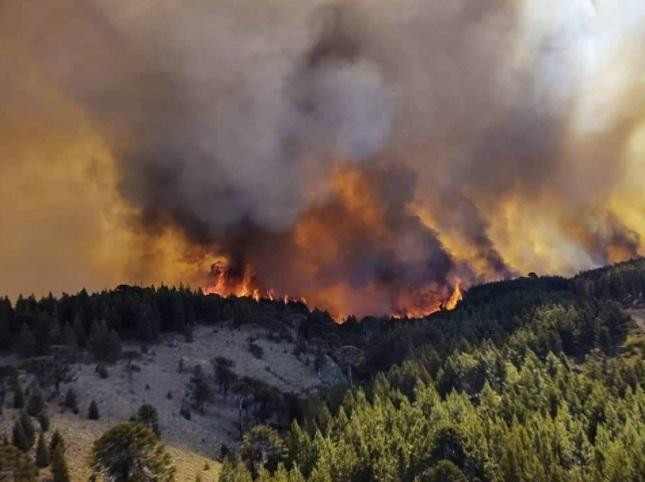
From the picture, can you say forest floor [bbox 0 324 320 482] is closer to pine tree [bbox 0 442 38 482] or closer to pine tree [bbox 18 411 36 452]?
pine tree [bbox 18 411 36 452]

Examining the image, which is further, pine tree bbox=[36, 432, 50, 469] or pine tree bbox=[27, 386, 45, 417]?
pine tree bbox=[27, 386, 45, 417]

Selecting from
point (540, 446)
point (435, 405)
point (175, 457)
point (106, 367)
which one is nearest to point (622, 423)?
point (540, 446)

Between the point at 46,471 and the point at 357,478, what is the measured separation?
59812 millimetres

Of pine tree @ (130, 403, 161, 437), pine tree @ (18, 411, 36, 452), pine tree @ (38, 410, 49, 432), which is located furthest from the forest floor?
pine tree @ (18, 411, 36, 452)

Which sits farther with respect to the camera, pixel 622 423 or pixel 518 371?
pixel 518 371

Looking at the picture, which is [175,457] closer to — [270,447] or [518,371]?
[270,447]

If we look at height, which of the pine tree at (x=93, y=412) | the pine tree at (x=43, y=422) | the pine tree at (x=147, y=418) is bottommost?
the pine tree at (x=43, y=422)

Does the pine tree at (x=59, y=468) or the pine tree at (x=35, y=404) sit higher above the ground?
the pine tree at (x=35, y=404)

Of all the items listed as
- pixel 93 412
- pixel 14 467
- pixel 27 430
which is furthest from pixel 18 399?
pixel 14 467

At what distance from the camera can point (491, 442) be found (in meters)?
136

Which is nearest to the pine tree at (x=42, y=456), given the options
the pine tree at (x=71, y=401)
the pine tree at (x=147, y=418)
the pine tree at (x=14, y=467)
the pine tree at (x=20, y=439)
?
the pine tree at (x=20, y=439)

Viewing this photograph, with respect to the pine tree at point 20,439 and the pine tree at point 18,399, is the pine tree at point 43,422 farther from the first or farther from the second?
the pine tree at point 18,399

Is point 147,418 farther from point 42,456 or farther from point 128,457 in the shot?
point 128,457

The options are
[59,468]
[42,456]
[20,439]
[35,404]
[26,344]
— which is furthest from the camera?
[26,344]
